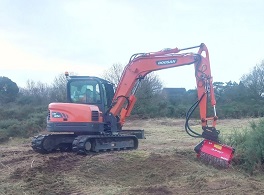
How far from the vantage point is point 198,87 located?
1291 cm

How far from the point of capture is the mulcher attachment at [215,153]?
11.4 m

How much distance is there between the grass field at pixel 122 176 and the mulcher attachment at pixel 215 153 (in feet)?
0.72

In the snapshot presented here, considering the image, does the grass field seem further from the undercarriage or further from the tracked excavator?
the tracked excavator

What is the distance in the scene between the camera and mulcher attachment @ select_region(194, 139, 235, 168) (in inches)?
451

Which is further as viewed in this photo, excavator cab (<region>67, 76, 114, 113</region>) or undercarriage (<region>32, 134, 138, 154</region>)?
excavator cab (<region>67, 76, 114, 113</region>)

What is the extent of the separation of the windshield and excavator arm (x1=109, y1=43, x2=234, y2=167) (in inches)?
26.2

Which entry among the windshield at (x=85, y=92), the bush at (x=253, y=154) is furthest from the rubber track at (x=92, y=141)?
the bush at (x=253, y=154)

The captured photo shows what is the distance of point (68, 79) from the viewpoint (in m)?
14.5

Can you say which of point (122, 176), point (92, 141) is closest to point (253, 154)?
point (122, 176)

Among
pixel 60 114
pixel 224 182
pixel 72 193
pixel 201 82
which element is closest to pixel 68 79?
pixel 60 114

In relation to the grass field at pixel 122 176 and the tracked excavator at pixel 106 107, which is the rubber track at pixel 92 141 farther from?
the grass field at pixel 122 176

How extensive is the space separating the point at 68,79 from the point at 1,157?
133 inches

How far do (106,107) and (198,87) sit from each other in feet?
10.8

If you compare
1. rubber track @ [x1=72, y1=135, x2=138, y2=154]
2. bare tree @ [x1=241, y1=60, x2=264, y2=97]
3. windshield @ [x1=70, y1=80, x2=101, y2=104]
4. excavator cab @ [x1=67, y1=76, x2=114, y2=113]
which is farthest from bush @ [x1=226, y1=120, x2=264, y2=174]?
bare tree @ [x1=241, y1=60, x2=264, y2=97]
